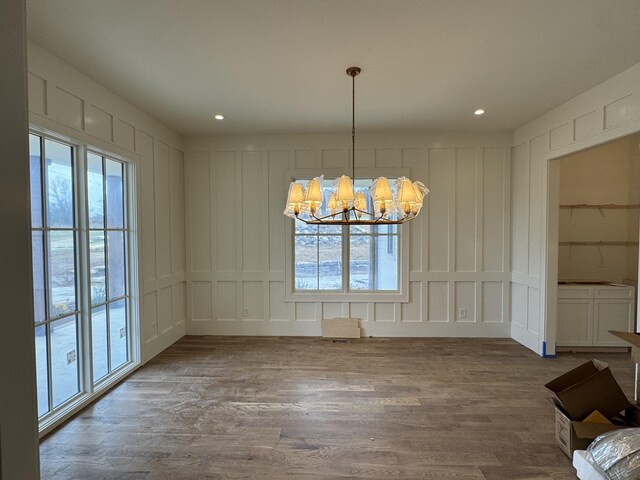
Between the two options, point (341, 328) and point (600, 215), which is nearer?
point (600, 215)

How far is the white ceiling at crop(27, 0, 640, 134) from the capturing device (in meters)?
1.86

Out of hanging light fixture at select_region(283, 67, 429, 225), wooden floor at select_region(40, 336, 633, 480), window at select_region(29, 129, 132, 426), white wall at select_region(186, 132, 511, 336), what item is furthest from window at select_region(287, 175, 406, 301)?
window at select_region(29, 129, 132, 426)

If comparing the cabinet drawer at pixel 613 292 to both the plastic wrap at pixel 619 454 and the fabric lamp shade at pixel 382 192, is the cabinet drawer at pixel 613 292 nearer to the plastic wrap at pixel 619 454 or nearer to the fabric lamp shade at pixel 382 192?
the plastic wrap at pixel 619 454

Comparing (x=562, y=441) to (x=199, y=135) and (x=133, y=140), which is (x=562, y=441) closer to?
(x=133, y=140)

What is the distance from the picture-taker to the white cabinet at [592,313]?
3.54 m

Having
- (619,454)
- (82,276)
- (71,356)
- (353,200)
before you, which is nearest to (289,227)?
(353,200)

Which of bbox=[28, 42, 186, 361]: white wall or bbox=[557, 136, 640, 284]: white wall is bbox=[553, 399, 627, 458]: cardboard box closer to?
bbox=[557, 136, 640, 284]: white wall

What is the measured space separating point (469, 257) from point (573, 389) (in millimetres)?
2302

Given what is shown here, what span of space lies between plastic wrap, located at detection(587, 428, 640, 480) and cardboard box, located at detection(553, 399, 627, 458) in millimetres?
146

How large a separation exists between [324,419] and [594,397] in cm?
189

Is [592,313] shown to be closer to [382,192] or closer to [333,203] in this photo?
[382,192]

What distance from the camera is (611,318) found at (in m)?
3.56

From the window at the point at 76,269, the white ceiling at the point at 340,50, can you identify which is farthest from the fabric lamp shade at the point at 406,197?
the window at the point at 76,269

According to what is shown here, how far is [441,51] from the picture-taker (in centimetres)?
227
